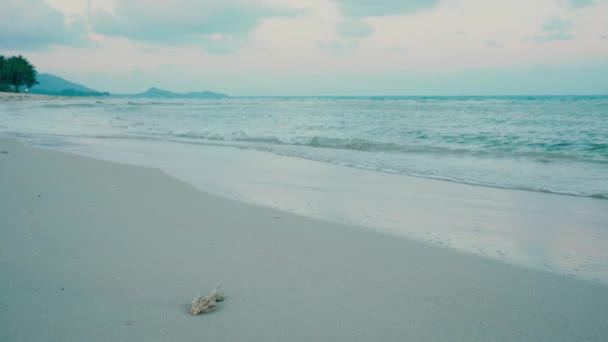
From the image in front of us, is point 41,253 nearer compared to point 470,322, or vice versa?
point 470,322

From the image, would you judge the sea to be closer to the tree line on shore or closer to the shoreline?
the shoreline

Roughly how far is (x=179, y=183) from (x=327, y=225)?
338 cm

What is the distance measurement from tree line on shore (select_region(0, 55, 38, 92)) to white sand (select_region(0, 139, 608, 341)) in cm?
9942

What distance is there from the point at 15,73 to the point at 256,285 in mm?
104272

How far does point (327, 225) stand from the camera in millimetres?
4863

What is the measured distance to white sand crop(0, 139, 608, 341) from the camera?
2480 mm

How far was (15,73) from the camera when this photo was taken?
8644cm

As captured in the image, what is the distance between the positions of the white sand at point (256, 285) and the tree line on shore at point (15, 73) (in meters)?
99.4

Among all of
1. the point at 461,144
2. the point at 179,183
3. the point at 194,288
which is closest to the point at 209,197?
the point at 179,183

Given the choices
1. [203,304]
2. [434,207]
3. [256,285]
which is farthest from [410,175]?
[203,304]

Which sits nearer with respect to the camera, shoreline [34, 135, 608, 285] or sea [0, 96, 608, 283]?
shoreline [34, 135, 608, 285]

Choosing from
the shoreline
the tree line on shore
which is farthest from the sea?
the tree line on shore

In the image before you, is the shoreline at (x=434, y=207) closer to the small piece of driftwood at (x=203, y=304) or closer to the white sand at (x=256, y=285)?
the white sand at (x=256, y=285)

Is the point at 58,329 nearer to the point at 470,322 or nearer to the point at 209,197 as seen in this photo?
the point at 470,322
